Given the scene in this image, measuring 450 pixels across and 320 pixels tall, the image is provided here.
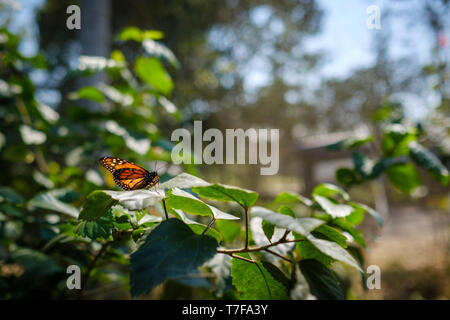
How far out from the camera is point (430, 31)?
201 inches

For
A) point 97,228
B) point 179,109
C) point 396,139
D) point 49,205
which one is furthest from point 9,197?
point 179,109

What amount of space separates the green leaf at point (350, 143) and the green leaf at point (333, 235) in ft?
1.78

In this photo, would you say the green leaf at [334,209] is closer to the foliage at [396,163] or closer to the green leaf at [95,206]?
the foliage at [396,163]

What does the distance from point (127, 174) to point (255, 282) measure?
1.50ft

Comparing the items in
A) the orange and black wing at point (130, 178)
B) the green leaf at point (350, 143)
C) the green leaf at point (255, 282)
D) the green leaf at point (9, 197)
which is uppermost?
the green leaf at point (350, 143)

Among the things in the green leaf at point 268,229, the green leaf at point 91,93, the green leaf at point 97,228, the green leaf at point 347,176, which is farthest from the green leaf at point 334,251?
the green leaf at point 91,93

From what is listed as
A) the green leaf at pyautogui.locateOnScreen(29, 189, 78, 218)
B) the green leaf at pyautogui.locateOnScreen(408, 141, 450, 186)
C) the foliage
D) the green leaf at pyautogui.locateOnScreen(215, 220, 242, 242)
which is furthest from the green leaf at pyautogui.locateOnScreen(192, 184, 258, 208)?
the green leaf at pyautogui.locateOnScreen(408, 141, 450, 186)

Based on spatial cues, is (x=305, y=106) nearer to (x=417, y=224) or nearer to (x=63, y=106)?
(x=417, y=224)

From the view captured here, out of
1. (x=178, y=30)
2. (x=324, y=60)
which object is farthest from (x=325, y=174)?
(x=324, y=60)

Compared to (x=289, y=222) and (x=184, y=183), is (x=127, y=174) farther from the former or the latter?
(x=289, y=222)

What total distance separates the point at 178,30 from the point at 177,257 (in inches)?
209

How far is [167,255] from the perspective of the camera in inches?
14.7

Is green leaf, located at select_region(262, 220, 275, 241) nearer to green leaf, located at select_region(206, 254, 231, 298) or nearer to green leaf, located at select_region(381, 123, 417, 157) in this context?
green leaf, located at select_region(206, 254, 231, 298)

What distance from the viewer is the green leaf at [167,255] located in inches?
13.7
